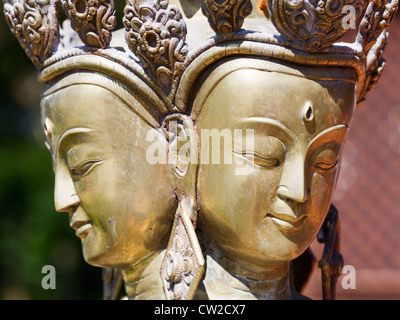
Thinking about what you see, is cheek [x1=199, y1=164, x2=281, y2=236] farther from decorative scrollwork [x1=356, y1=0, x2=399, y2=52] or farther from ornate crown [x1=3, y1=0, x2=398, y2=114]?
decorative scrollwork [x1=356, y1=0, x2=399, y2=52]

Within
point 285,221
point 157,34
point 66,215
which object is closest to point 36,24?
point 157,34

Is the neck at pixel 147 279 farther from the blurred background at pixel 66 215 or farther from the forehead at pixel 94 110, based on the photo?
the blurred background at pixel 66 215

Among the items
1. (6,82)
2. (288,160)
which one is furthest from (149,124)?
(6,82)

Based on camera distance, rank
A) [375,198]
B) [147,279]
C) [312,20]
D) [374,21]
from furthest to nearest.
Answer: [375,198] < [147,279] < [374,21] < [312,20]

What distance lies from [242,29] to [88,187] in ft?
1.39

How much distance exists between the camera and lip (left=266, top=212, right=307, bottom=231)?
1.44m

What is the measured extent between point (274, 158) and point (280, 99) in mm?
107

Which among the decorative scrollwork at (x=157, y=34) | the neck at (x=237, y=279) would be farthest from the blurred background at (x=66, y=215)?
the decorative scrollwork at (x=157, y=34)

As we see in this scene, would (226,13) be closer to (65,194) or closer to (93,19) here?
(93,19)

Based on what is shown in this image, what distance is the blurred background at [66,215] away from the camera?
291cm

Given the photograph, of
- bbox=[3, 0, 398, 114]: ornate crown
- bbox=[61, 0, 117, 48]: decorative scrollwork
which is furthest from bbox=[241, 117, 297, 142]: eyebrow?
bbox=[61, 0, 117, 48]: decorative scrollwork

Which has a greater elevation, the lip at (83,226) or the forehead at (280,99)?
the forehead at (280,99)

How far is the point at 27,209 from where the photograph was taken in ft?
10.5
